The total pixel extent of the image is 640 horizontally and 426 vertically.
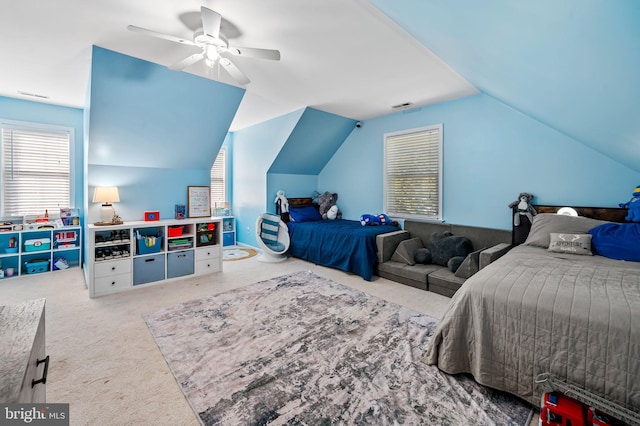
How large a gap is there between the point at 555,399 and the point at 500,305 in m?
0.49

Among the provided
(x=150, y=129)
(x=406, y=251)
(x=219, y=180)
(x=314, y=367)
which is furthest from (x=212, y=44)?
(x=219, y=180)

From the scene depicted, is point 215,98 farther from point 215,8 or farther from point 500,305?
point 500,305

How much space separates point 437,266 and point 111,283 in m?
4.05

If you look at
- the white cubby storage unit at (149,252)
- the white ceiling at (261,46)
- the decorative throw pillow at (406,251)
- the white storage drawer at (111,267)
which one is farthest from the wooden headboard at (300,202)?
the white storage drawer at (111,267)

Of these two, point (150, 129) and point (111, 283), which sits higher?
point (150, 129)

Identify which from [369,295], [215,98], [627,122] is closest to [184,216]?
[215,98]

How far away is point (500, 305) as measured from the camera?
5.73 feet

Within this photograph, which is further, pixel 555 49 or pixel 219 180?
pixel 219 180

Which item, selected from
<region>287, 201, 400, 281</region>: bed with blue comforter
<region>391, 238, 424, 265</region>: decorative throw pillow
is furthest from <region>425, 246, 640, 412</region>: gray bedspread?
<region>287, 201, 400, 281</region>: bed with blue comforter

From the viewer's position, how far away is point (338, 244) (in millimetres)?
4324

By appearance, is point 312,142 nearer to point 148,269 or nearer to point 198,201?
point 198,201

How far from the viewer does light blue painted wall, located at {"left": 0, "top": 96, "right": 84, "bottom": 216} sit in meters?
4.01

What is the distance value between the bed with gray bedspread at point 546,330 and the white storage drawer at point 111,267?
3.53 metres
